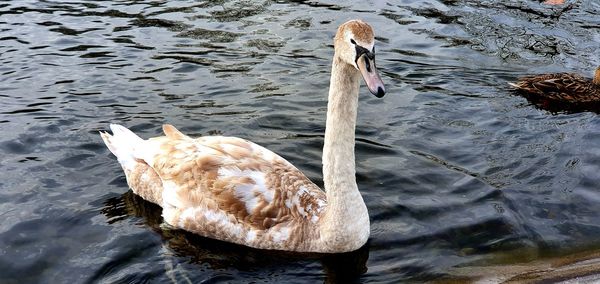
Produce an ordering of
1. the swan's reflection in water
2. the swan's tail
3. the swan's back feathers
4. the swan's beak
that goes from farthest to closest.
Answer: the swan's tail
the swan's back feathers
the swan's reflection in water
the swan's beak

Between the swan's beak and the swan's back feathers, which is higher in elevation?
the swan's beak

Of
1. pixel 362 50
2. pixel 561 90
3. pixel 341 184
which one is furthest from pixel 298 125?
pixel 362 50

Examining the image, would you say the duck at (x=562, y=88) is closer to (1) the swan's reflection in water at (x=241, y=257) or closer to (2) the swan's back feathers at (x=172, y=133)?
(1) the swan's reflection in water at (x=241, y=257)

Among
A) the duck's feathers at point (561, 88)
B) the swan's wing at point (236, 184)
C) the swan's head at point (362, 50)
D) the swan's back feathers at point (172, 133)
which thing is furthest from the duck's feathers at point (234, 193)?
the duck's feathers at point (561, 88)

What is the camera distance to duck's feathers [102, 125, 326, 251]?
6918 millimetres

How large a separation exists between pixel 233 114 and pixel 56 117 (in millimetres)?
2455

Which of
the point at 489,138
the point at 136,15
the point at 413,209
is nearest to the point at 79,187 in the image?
the point at 413,209

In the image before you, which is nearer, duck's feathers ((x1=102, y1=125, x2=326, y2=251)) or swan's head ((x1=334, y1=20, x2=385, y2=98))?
swan's head ((x1=334, y1=20, x2=385, y2=98))

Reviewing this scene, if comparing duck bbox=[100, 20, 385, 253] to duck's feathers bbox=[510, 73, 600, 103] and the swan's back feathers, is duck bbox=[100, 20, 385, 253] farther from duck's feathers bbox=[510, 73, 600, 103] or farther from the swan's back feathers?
duck's feathers bbox=[510, 73, 600, 103]

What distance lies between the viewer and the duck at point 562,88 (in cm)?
1058

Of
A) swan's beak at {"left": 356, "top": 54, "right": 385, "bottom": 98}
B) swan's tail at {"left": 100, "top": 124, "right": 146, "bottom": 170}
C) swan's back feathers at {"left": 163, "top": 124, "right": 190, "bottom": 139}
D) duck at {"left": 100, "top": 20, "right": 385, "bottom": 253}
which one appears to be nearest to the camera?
swan's beak at {"left": 356, "top": 54, "right": 385, "bottom": 98}

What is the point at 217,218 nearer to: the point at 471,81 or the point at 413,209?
the point at 413,209

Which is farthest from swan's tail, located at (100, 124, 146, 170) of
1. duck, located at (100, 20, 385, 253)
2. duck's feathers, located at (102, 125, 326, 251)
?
duck's feathers, located at (102, 125, 326, 251)

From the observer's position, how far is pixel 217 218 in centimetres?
710
